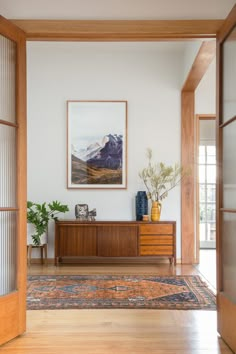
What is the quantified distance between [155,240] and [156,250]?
143 mm

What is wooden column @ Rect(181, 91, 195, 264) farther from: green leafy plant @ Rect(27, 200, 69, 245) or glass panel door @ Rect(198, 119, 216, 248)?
green leafy plant @ Rect(27, 200, 69, 245)

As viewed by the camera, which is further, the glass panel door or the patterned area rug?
the glass panel door

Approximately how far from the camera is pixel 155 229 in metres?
6.43

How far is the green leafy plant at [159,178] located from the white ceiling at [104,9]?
358cm

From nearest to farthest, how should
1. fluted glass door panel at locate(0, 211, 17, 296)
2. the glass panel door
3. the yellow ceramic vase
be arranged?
fluted glass door panel at locate(0, 211, 17, 296) → the yellow ceramic vase → the glass panel door

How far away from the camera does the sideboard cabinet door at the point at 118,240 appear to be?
6.41 metres

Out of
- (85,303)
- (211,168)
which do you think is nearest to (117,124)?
(211,168)

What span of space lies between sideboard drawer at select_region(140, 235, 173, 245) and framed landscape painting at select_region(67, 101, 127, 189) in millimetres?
953

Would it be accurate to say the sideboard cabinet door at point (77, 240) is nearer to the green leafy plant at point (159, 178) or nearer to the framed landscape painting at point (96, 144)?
the framed landscape painting at point (96, 144)

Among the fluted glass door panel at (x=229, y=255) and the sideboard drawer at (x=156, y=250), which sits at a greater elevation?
the fluted glass door panel at (x=229, y=255)

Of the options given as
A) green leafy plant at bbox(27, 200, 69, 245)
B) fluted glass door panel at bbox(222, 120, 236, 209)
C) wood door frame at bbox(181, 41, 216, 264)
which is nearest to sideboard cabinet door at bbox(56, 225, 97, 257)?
green leafy plant at bbox(27, 200, 69, 245)

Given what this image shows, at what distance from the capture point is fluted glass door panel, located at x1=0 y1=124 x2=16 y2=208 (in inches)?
124

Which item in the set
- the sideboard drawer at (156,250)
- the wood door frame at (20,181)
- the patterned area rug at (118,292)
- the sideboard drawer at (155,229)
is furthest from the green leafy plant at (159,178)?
the wood door frame at (20,181)

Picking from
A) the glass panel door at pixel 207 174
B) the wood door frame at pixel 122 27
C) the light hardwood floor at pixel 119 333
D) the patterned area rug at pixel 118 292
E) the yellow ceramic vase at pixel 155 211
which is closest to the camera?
the light hardwood floor at pixel 119 333
